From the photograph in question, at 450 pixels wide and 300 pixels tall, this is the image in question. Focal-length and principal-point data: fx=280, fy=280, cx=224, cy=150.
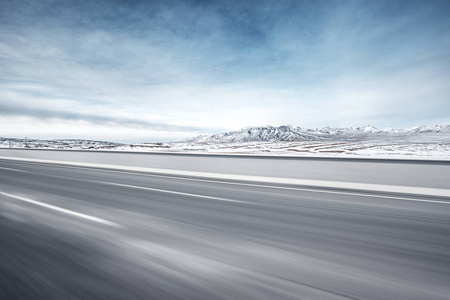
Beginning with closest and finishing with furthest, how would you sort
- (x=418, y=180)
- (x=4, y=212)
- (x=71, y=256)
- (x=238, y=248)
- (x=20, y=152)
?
1. (x=71, y=256)
2. (x=238, y=248)
3. (x=4, y=212)
4. (x=418, y=180)
5. (x=20, y=152)

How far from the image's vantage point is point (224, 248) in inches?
145

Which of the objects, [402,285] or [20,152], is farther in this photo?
[20,152]

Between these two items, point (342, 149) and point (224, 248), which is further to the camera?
point (342, 149)

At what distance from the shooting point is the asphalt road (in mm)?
2670

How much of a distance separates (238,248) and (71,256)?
2.04 meters

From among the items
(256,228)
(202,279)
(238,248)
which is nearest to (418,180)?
(256,228)

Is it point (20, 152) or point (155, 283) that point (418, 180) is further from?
point (20, 152)

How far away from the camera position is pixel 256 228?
4.52m

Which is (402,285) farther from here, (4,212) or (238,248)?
(4,212)

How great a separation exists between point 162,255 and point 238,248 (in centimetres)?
97

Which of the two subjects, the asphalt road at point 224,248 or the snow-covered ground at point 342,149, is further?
the snow-covered ground at point 342,149

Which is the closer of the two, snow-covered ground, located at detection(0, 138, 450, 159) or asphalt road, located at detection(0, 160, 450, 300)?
asphalt road, located at detection(0, 160, 450, 300)

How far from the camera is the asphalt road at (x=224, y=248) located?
267 cm

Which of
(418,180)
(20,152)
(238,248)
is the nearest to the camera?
(238,248)
